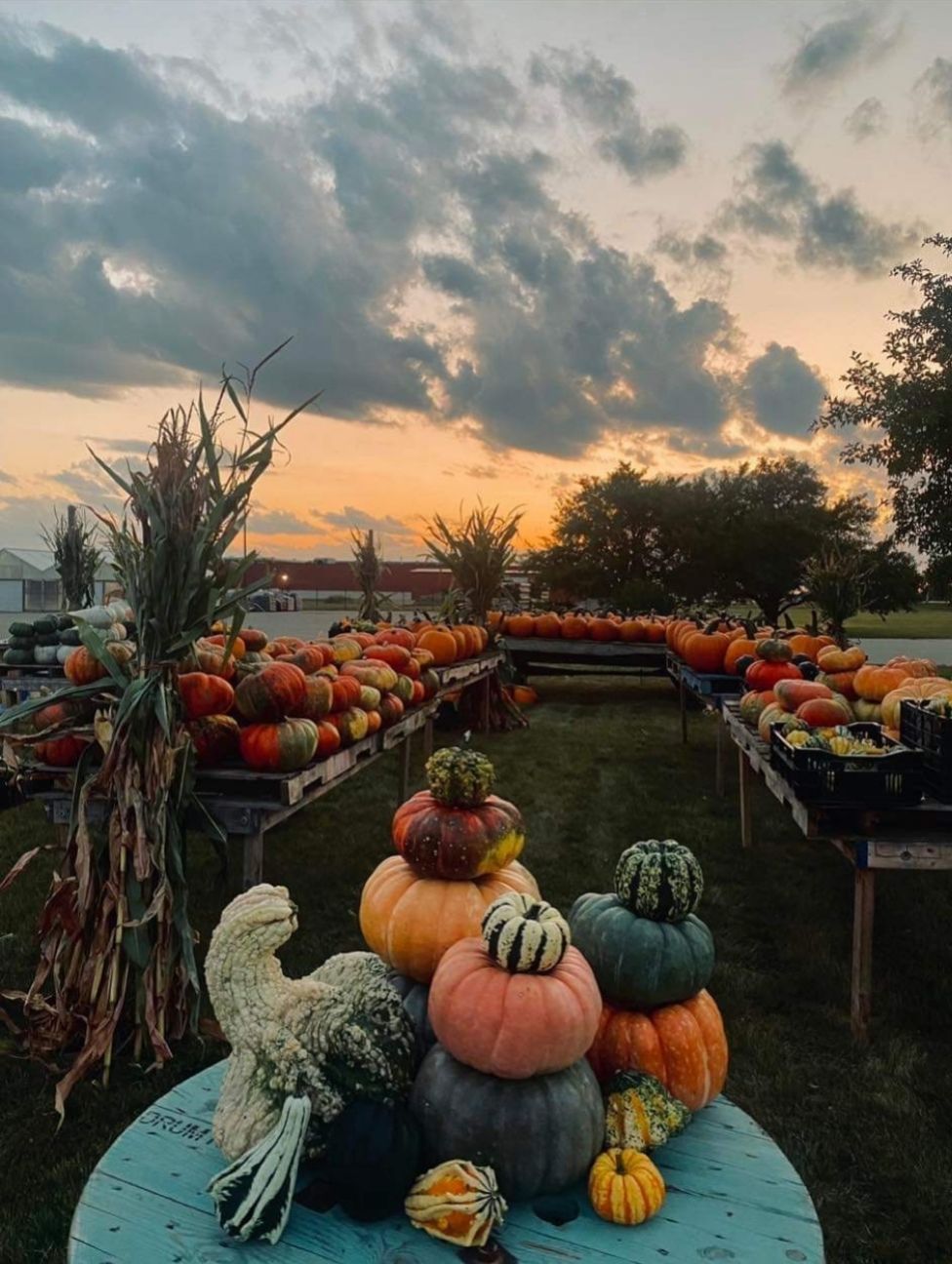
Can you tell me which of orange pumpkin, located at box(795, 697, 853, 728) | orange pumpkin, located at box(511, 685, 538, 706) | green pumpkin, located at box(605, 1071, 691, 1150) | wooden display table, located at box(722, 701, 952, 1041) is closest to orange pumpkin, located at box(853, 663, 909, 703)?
orange pumpkin, located at box(795, 697, 853, 728)

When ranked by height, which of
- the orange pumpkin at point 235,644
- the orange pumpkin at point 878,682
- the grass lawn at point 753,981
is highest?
the orange pumpkin at point 235,644

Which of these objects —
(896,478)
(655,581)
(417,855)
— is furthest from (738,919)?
(655,581)

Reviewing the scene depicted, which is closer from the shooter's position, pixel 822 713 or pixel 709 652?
pixel 822 713

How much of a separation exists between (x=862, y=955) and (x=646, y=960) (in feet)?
7.25

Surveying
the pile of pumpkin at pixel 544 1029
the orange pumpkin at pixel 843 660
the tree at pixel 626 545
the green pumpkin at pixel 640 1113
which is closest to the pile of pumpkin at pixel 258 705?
the pile of pumpkin at pixel 544 1029

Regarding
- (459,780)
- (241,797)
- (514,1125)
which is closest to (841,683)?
(241,797)

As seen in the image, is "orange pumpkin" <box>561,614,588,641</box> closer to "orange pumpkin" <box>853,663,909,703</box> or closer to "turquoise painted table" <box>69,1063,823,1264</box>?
"orange pumpkin" <box>853,663,909,703</box>

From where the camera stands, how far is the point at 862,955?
11.9ft

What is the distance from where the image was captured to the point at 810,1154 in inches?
114

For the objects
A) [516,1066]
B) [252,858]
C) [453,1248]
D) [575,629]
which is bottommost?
[252,858]

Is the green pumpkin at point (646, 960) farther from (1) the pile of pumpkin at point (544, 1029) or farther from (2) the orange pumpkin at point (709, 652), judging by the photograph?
(2) the orange pumpkin at point (709, 652)

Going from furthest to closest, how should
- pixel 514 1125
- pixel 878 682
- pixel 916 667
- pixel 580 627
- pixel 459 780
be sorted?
1. pixel 580 627
2. pixel 916 667
3. pixel 878 682
4. pixel 459 780
5. pixel 514 1125

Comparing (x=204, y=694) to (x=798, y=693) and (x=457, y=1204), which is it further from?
(x=798, y=693)

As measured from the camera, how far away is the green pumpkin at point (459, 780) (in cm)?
225
